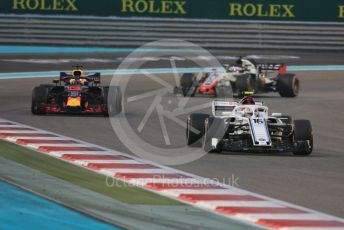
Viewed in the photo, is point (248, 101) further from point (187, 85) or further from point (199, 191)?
point (187, 85)

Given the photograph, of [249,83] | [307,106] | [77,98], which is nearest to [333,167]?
[77,98]

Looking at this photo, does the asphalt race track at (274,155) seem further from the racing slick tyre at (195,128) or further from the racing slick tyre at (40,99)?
the racing slick tyre at (195,128)

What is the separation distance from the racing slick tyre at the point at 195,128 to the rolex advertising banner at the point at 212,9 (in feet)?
82.6

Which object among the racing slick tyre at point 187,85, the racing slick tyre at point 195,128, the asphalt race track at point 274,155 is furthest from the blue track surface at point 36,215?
the racing slick tyre at point 187,85

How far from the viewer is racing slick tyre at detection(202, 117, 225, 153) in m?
15.9

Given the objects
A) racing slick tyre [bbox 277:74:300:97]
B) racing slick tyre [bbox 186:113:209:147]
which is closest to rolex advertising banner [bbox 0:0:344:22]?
racing slick tyre [bbox 277:74:300:97]

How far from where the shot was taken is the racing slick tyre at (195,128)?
16203 millimetres

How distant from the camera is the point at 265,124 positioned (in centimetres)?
1597

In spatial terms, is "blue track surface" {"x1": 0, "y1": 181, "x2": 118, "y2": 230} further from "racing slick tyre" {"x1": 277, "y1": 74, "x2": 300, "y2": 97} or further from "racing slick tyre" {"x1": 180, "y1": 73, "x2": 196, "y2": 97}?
"racing slick tyre" {"x1": 277, "y1": 74, "x2": 300, "y2": 97}

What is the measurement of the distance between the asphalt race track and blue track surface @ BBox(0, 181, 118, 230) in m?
2.46

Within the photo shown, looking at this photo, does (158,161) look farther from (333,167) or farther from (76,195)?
(76,195)

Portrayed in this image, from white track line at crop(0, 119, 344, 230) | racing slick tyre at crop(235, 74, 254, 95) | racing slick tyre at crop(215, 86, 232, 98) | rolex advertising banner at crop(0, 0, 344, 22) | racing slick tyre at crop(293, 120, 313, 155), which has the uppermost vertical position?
rolex advertising banner at crop(0, 0, 344, 22)

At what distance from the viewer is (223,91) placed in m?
27.2

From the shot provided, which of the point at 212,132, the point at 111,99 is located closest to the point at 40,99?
the point at 111,99
